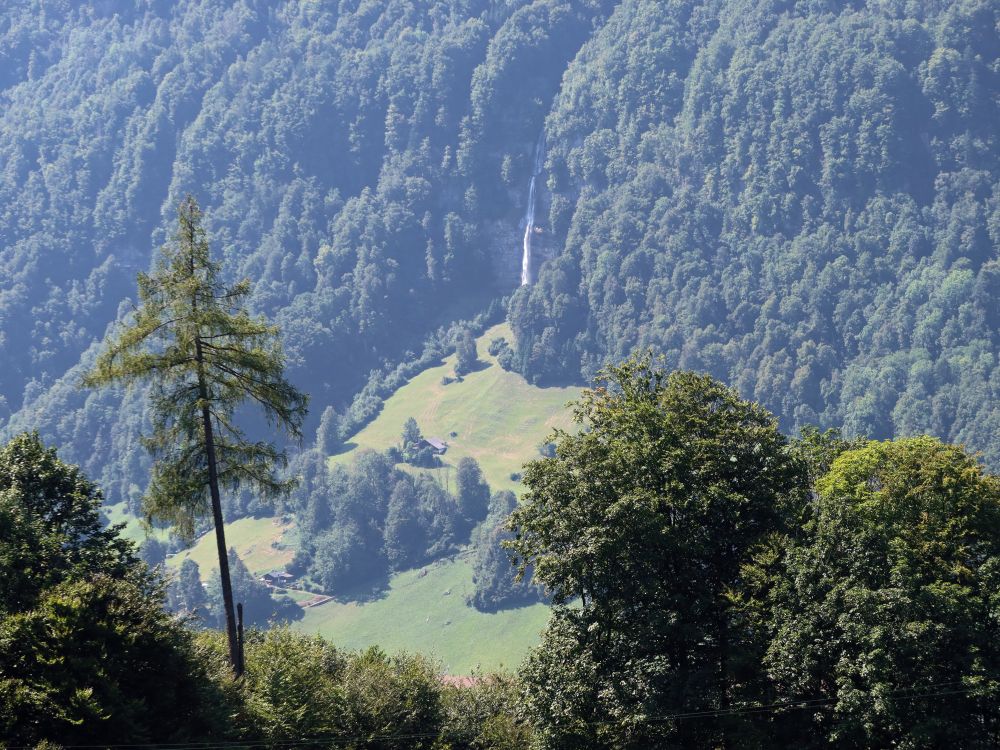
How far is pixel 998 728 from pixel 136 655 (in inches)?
999

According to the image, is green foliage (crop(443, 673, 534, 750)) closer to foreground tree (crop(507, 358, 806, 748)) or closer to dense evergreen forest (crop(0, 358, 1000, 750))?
A: dense evergreen forest (crop(0, 358, 1000, 750))

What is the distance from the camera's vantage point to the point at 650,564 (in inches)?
1586

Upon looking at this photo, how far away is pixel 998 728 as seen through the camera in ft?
116

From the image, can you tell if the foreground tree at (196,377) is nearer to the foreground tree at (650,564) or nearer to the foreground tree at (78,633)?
the foreground tree at (78,633)

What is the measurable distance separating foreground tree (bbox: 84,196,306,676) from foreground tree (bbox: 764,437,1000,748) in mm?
17971

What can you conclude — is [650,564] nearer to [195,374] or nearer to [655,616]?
[655,616]

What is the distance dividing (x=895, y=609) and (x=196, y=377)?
76.3ft

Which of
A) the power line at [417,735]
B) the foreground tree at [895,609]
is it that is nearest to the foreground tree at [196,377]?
the power line at [417,735]

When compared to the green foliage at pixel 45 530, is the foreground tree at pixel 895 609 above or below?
below

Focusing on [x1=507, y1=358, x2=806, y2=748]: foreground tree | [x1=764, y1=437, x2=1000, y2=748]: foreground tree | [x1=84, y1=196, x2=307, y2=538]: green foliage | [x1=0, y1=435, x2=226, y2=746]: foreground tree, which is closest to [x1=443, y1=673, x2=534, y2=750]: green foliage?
[x1=507, y1=358, x2=806, y2=748]: foreground tree

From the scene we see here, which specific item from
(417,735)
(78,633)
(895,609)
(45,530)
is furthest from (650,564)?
(45,530)

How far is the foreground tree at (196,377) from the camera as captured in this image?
39531mm

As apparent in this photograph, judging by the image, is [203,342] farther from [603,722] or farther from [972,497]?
[972,497]

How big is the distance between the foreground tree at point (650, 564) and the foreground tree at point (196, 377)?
997 centimetres
